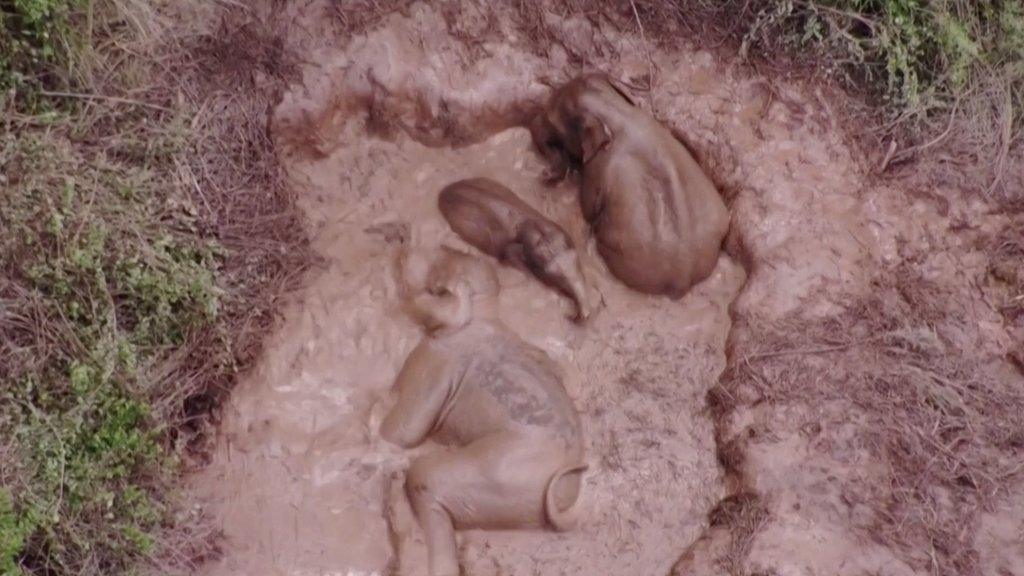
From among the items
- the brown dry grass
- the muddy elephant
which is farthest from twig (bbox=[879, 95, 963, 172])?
the brown dry grass

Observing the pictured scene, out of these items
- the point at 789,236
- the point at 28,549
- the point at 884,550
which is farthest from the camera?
the point at 789,236

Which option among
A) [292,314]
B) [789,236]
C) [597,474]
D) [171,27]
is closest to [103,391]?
[292,314]

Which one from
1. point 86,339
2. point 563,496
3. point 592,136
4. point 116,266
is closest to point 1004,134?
point 592,136

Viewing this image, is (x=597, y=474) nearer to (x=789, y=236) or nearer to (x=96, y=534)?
(x=789, y=236)

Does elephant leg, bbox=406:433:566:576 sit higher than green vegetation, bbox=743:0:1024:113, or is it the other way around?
green vegetation, bbox=743:0:1024:113

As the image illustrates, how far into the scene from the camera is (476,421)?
158 inches

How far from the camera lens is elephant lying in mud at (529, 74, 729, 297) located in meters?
4.26

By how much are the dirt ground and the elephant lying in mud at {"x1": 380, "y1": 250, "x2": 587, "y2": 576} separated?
3.3 inches

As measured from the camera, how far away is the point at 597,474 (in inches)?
161

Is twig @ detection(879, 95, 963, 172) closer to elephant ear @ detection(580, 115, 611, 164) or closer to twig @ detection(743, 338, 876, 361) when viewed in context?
twig @ detection(743, 338, 876, 361)

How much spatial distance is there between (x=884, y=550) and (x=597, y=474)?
0.96 metres

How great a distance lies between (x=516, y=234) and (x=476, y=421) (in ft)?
2.23

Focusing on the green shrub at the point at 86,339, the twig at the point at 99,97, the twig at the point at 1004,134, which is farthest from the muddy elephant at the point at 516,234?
the twig at the point at 1004,134

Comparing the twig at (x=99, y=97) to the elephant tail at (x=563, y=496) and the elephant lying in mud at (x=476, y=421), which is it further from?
the elephant tail at (x=563, y=496)
